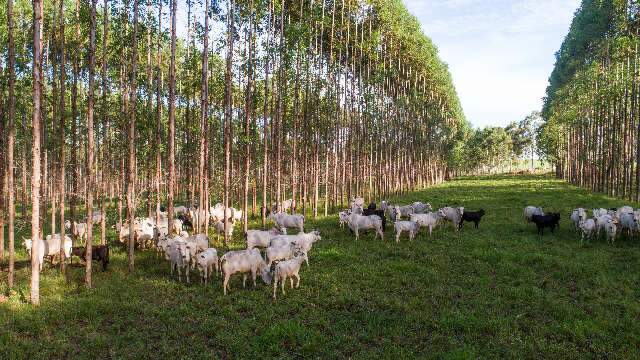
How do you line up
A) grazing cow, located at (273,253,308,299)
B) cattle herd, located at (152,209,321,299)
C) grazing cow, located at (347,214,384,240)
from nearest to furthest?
grazing cow, located at (273,253,308,299) < cattle herd, located at (152,209,321,299) < grazing cow, located at (347,214,384,240)

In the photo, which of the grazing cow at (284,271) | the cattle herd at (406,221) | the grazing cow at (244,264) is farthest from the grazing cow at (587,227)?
the grazing cow at (244,264)

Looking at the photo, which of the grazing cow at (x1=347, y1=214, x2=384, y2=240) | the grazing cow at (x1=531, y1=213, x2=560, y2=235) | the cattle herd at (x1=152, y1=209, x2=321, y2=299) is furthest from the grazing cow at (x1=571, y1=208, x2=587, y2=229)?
the cattle herd at (x1=152, y1=209, x2=321, y2=299)

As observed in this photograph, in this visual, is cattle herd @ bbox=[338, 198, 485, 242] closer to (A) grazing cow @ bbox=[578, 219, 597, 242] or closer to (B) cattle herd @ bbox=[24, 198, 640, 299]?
(B) cattle herd @ bbox=[24, 198, 640, 299]

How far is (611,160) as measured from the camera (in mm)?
39781

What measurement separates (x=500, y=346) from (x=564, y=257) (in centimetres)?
971

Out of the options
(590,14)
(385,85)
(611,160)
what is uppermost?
(590,14)

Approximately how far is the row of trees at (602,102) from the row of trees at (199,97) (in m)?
18.5

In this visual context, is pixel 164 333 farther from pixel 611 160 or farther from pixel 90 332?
pixel 611 160

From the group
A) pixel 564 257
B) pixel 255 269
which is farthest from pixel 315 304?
pixel 564 257

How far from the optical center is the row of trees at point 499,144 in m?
111

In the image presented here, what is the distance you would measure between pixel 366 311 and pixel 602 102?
43.7 meters

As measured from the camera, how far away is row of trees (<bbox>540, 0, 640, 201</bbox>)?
34.9 m

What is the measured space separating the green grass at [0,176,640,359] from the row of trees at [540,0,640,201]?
18326mm

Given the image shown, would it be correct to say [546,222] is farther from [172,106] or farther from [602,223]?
[172,106]
